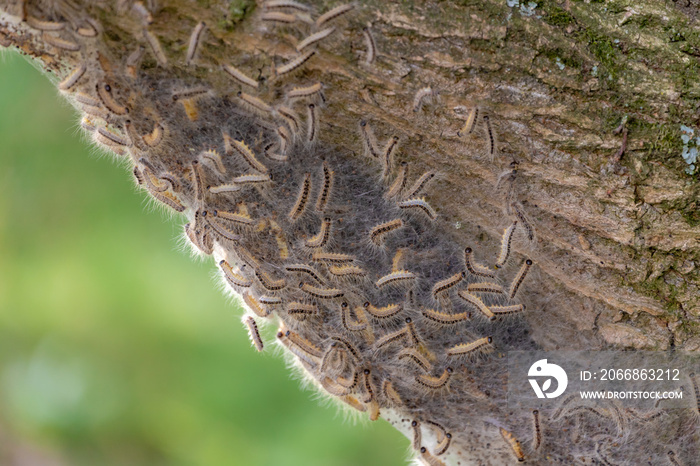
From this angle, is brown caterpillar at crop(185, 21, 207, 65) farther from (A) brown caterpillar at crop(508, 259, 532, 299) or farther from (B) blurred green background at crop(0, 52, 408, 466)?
(B) blurred green background at crop(0, 52, 408, 466)

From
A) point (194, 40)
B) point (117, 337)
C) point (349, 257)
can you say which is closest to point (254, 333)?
point (349, 257)

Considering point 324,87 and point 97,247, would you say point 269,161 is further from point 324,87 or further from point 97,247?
point 97,247

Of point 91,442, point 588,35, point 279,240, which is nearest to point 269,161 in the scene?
point 279,240

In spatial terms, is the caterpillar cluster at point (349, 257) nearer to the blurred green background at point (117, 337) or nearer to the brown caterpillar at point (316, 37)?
the brown caterpillar at point (316, 37)

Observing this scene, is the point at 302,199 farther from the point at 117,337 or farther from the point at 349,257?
the point at 117,337

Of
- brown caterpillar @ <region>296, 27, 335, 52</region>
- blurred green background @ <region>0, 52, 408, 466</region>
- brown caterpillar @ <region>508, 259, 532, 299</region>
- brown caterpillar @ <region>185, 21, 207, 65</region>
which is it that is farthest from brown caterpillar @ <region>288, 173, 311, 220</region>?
blurred green background @ <region>0, 52, 408, 466</region>

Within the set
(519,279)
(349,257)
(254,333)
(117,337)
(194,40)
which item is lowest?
(117,337)

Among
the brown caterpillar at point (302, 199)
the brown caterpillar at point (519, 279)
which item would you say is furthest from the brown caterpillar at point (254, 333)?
the brown caterpillar at point (519, 279)
